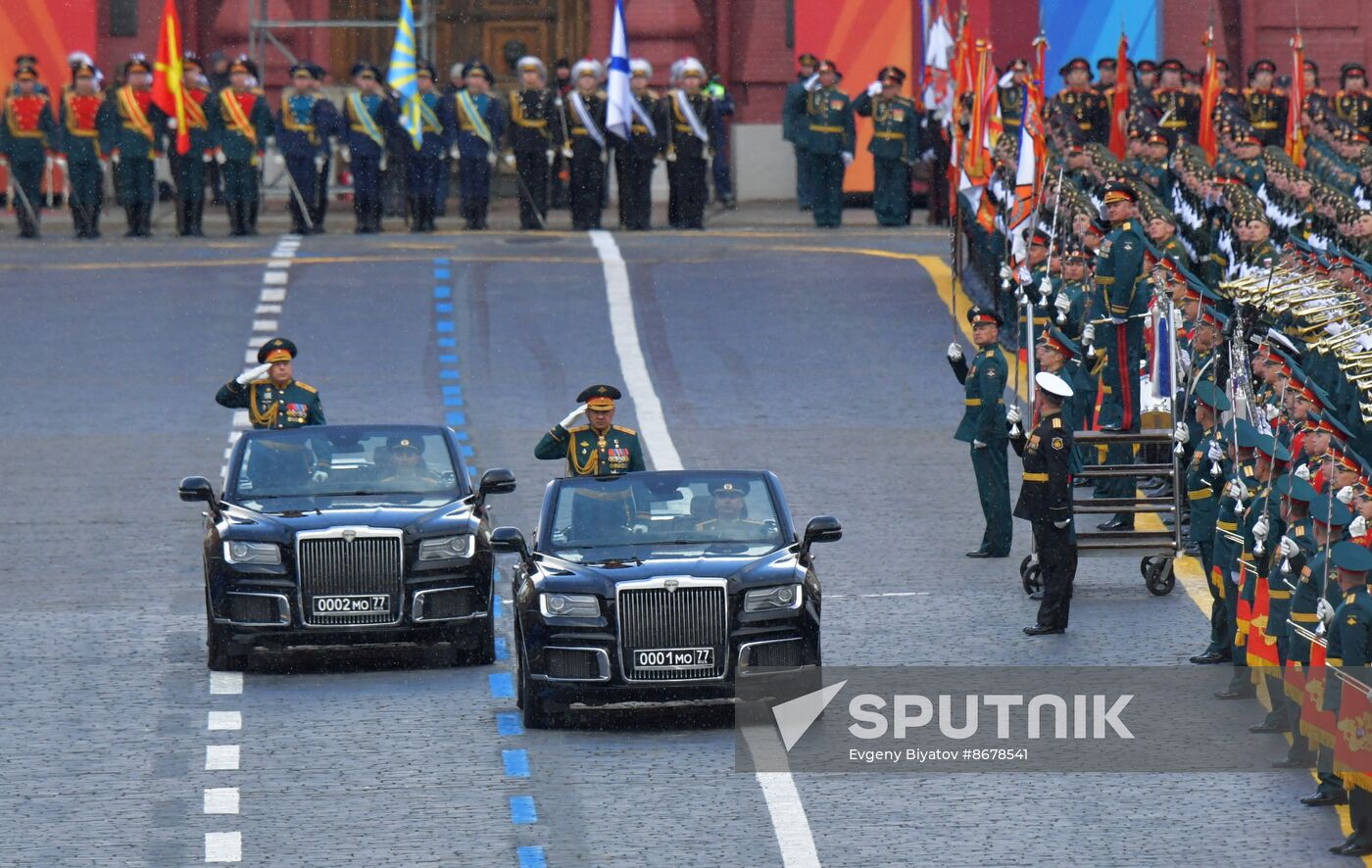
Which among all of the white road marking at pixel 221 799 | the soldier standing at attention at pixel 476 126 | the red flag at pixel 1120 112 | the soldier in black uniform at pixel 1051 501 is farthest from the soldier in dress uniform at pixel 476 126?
the white road marking at pixel 221 799

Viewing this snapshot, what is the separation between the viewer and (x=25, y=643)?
18016mm

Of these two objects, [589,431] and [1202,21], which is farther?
[1202,21]

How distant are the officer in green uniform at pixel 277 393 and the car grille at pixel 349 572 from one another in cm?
341

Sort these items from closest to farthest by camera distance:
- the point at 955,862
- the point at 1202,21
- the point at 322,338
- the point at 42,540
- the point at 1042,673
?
the point at 955,862, the point at 1042,673, the point at 42,540, the point at 322,338, the point at 1202,21

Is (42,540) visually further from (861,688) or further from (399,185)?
(399,185)

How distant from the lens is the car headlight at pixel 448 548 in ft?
56.4

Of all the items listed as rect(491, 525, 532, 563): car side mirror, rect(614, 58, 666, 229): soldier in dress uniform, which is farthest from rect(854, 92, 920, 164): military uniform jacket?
rect(491, 525, 532, 563): car side mirror

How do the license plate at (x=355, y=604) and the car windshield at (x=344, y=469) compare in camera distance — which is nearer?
the license plate at (x=355, y=604)

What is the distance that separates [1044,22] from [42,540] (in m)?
22.6

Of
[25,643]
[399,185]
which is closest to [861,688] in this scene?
[25,643]

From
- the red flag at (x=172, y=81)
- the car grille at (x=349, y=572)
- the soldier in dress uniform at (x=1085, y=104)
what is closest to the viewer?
Answer: the car grille at (x=349, y=572)

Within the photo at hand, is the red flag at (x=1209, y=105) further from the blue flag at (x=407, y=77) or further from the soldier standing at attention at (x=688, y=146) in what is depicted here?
the blue flag at (x=407, y=77)

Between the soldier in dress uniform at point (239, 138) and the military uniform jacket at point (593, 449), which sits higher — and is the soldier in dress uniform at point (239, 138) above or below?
above

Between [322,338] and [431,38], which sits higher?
[431,38]
